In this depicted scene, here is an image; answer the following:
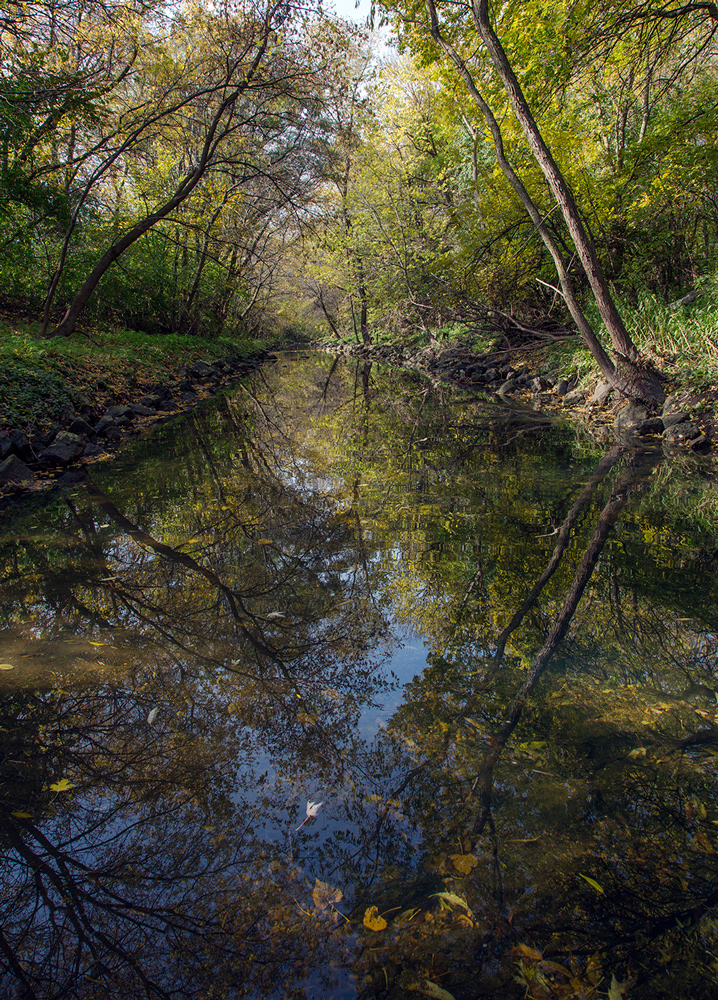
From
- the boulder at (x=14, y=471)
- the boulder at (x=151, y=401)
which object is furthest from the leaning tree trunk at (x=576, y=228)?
the boulder at (x=14, y=471)

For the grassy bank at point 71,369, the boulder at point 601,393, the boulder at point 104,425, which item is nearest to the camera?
the grassy bank at point 71,369

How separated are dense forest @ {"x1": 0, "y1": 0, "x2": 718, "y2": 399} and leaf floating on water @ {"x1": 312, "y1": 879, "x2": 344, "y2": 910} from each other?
922 cm

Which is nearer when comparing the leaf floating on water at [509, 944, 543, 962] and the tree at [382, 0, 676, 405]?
the leaf floating on water at [509, 944, 543, 962]

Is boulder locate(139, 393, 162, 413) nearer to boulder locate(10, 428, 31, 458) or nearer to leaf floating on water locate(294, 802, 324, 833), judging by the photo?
boulder locate(10, 428, 31, 458)

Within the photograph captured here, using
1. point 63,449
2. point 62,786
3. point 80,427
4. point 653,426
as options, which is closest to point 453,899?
point 62,786

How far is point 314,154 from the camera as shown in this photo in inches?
556

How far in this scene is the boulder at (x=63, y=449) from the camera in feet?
23.6

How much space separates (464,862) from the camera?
1878 millimetres

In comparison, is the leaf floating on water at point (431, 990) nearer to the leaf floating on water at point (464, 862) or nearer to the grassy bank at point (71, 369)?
the leaf floating on water at point (464, 862)

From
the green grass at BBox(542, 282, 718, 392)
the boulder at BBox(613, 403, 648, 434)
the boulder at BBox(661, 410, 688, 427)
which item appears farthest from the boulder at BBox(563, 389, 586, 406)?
the boulder at BBox(661, 410, 688, 427)

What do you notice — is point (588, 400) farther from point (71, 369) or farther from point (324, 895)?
point (324, 895)

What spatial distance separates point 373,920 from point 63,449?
7.32m

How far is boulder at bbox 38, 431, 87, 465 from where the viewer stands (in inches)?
283

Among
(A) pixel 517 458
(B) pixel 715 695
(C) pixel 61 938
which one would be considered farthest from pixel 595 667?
(A) pixel 517 458
